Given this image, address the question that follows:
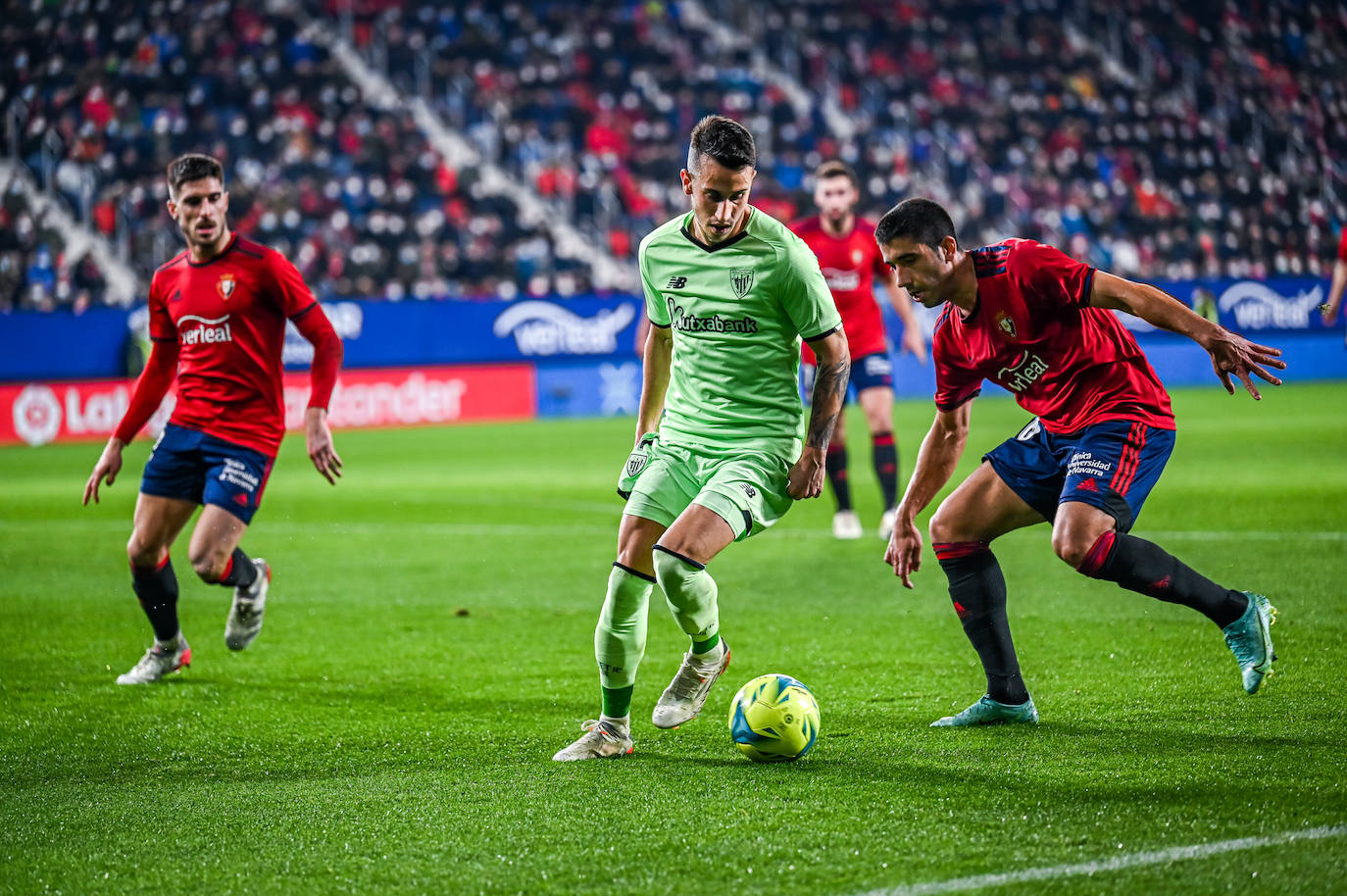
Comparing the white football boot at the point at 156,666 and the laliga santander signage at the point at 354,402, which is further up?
the laliga santander signage at the point at 354,402

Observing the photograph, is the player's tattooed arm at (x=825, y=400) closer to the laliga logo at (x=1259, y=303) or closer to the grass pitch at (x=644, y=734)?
the grass pitch at (x=644, y=734)

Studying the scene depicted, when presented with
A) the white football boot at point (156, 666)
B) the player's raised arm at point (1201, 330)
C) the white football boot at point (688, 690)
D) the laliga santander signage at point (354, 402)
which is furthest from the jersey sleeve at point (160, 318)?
the laliga santander signage at point (354, 402)

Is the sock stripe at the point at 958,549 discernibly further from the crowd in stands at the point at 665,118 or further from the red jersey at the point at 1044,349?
the crowd in stands at the point at 665,118

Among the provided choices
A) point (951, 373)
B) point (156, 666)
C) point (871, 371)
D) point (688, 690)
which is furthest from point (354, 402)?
point (951, 373)

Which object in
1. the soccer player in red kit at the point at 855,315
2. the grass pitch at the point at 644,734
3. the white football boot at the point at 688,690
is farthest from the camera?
the soccer player in red kit at the point at 855,315

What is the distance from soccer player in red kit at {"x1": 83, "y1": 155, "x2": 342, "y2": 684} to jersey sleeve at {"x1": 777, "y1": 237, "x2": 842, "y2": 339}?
8.03 ft

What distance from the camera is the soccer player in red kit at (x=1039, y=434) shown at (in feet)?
15.9

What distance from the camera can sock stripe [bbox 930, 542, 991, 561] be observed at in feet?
17.4

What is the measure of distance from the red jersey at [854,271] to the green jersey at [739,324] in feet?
17.1

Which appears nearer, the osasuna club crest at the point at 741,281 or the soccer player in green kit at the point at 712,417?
the soccer player in green kit at the point at 712,417

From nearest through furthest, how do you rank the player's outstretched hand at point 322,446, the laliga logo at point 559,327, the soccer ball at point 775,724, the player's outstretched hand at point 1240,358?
the player's outstretched hand at point 1240,358
the soccer ball at point 775,724
the player's outstretched hand at point 322,446
the laliga logo at point 559,327

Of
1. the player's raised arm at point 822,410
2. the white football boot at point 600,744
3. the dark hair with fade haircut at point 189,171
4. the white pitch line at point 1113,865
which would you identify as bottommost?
the white football boot at point 600,744

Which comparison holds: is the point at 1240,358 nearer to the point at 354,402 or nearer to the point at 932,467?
the point at 932,467

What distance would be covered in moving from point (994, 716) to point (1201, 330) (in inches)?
61.8
